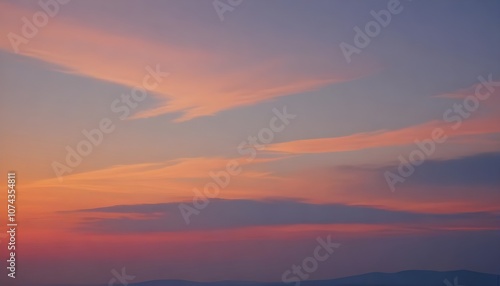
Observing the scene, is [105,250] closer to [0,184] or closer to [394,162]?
[0,184]

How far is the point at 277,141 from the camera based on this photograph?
6707mm

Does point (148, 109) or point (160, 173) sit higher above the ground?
point (148, 109)

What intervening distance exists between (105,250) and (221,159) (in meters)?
1.27

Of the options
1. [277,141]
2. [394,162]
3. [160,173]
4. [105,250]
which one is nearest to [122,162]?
[160,173]

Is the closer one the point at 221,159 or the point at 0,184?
the point at 0,184

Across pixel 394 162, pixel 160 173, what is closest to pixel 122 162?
pixel 160 173

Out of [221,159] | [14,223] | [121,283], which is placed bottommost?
[121,283]

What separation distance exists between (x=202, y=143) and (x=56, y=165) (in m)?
1.26

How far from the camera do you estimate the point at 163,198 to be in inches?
261

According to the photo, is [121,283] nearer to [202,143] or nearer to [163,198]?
[163,198]

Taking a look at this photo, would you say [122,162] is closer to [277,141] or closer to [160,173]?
[160,173]

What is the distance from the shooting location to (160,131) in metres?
6.62

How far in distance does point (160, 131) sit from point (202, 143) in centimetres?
38

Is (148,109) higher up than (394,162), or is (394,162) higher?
(148,109)
